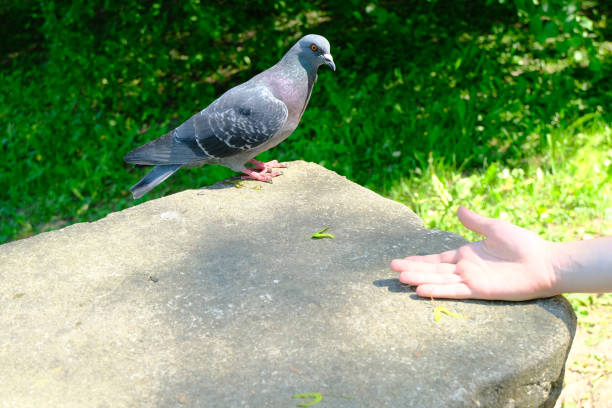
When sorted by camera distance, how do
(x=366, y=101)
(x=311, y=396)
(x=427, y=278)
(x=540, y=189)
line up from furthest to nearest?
(x=366, y=101), (x=540, y=189), (x=427, y=278), (x=311, y=396)

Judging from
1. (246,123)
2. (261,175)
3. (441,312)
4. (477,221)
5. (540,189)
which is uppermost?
(246,123)

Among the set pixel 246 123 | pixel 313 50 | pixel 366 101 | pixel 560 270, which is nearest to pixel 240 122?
pixel 246 123

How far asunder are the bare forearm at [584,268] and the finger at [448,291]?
27 centimetres

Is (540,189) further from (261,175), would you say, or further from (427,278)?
(427,278)

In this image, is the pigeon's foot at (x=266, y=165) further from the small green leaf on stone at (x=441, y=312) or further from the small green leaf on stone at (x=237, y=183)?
the small green leaf on stone at (x=441, y=312)

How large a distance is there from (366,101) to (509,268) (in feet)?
10.3

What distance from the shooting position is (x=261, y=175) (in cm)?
282

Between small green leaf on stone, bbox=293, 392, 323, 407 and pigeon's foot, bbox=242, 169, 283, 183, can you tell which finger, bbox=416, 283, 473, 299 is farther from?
pigeon's foot, bbox=242, 169, 283, 183

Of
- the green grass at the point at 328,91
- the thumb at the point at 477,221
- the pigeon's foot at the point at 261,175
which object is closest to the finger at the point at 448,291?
the thumb at the point at 477,221

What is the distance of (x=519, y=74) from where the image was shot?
4.83 m

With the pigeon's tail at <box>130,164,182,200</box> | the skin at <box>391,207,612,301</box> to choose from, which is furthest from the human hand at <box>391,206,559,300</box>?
the pigeon's tail at <box>130,164,182,200</box>

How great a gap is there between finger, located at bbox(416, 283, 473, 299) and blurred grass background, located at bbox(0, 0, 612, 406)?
1401 millimetres

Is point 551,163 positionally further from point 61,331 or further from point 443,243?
point 61,331

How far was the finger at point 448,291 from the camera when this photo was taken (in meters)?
1.87
